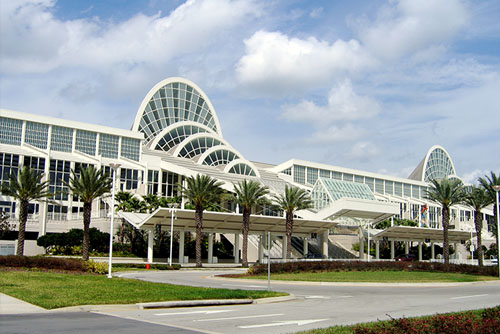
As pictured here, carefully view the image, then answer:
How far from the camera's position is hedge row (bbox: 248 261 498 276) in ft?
116

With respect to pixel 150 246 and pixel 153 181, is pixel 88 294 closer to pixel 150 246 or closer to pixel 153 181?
pixel 150 246

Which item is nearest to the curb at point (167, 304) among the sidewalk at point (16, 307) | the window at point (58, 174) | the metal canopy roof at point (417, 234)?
the sidewalk at point (16, 307)

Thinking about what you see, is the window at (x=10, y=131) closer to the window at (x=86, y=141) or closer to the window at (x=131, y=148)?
the window at (x=86, y=141)

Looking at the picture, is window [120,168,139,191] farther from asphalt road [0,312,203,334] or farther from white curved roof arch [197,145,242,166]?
asphalt road [0,312,203,334]

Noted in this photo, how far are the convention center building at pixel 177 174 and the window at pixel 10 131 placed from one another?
0.11 meters

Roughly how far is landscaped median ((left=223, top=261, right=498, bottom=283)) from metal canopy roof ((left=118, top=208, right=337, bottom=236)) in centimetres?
1544

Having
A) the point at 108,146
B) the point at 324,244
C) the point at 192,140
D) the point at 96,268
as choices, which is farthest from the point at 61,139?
the point at 96,268

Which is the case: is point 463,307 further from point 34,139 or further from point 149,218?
point 34,139

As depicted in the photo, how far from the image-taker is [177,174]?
7200 cm

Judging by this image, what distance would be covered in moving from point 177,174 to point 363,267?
38269 millimetres

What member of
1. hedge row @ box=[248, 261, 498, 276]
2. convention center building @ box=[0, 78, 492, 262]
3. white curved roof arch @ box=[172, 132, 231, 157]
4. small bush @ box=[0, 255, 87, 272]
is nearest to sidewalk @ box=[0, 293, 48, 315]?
small bush @ box=[0, 255, 87, 272]

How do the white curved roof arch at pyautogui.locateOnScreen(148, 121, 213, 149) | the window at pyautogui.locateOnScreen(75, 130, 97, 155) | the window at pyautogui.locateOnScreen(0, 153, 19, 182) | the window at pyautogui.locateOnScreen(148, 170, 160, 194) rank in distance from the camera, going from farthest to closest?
the white curved roof arch at pyautogui.locateOnScreen(148, 121, 213, 149), the window at pyautogui.locateOnScreen(148, 170, 160, 194), the window at pyautogui.locateOnScreen(75, 130, 97, 155), the window at pyautogui.locateOnScreen(0, 153, 19, 182)

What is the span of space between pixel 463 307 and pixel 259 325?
784cm

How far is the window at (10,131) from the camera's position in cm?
6088
